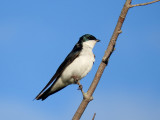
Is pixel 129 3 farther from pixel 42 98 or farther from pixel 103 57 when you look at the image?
pixel 42 98

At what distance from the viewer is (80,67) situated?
670cm

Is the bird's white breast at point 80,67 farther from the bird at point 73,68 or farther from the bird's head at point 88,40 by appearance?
the bird's head at point 88,40

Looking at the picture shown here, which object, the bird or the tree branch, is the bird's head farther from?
the tree branch

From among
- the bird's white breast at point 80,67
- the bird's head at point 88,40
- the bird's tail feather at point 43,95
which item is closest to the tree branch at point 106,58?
the bird's tail feather at point 43,95

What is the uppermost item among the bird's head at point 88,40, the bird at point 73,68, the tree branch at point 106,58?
the bird's head at point 88,40

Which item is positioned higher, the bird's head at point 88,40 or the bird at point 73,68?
the bird's head at point 88,40

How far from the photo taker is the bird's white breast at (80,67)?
6684mm

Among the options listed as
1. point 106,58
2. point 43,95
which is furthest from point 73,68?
point 106,58

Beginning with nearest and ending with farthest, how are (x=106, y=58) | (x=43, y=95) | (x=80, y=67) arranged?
1. (x=106, y=58)
2. (x=43, y=95)
3. (x=80, y=67)

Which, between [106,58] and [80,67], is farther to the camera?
[80,67]

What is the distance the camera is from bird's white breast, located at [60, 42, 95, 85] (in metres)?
6.68

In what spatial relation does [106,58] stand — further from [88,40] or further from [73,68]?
[88,40]

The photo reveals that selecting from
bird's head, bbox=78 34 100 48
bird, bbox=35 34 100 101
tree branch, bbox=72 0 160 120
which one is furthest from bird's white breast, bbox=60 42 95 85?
tree branch, bbox=72 0 160 120

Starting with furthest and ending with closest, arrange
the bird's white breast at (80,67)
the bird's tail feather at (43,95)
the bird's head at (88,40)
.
→ the bird's head at (88,40)
the bird's white breast at (80,67)
the bird's tail feather at (43,95)
